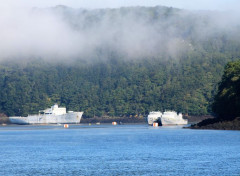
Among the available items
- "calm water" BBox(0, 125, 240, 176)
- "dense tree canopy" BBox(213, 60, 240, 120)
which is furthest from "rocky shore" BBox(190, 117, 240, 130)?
"calm water" BBox(0, 125, 240, 176)

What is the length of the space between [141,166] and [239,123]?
70313 mm

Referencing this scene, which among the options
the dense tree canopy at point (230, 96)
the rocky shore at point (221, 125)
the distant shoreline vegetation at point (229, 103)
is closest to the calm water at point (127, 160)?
the rocky shore at point (221, 125)

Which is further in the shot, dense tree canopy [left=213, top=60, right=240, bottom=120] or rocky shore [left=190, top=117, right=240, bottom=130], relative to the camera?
dense tree canopy [left=213, top=60, right=240, bottom=120]

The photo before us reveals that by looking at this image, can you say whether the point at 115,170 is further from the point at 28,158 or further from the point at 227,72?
the point at 227,72

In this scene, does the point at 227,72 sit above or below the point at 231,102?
above

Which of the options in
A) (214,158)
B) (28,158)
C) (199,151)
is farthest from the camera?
(199,151)

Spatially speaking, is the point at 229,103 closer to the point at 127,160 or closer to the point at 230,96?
the point at 230,96

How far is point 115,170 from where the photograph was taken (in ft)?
194

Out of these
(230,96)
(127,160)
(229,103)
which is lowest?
(127,160)

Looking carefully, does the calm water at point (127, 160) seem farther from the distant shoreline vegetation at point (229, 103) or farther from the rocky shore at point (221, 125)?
the distant shoreline vegetation at point (229, 103)

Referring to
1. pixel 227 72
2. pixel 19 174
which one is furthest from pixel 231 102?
pixel 19 174

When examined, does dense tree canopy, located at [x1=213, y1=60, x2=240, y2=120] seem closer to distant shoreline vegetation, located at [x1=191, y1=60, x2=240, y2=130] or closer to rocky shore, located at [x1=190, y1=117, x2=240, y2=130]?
distant shoreline vegetation, located at [x1=191, y1=60, x2=240, y2=130]

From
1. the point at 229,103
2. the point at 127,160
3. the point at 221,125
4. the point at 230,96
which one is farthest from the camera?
the point at 221,125

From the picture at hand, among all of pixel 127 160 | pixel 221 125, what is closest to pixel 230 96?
pixel 221 125
